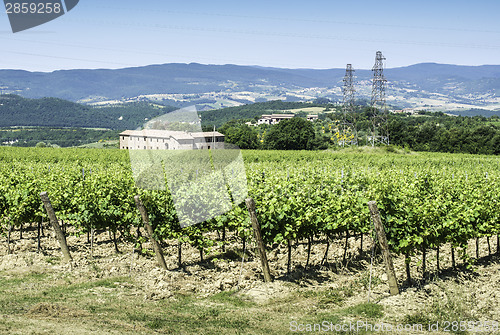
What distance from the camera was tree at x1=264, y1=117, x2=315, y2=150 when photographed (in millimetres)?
69062

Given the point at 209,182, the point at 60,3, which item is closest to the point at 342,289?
the point at 209,182

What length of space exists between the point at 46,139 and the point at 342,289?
10190cm

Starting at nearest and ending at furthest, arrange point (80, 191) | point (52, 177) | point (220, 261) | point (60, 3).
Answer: point (60, 3)
point (220, 261)
point (80, 191)
point (52, 177)

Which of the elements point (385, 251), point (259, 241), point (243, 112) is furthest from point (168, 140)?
point (243, 112)

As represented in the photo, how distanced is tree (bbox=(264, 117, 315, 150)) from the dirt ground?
58.1 meters

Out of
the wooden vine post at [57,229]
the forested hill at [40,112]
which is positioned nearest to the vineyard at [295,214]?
the wooden vine post at [57,229]

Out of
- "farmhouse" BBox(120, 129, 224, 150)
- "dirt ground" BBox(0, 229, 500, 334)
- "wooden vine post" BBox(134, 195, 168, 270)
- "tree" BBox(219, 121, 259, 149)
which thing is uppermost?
"farmhouse" BBox(120, 129, 224, 150)

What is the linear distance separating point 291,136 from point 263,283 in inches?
2427

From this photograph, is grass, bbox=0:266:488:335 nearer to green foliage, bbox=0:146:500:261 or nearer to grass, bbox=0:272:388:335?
grass, bbox=0:272:388:335

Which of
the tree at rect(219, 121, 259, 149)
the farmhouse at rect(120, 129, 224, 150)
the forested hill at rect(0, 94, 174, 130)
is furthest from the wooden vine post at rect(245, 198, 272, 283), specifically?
the forested hill at rect(0, 94, 174, 130)

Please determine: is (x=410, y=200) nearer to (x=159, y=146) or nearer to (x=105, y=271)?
(x=159, y=146)

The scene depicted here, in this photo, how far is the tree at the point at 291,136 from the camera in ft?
227

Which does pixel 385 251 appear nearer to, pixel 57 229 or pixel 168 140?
pixel 168 140

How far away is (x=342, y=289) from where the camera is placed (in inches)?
315
